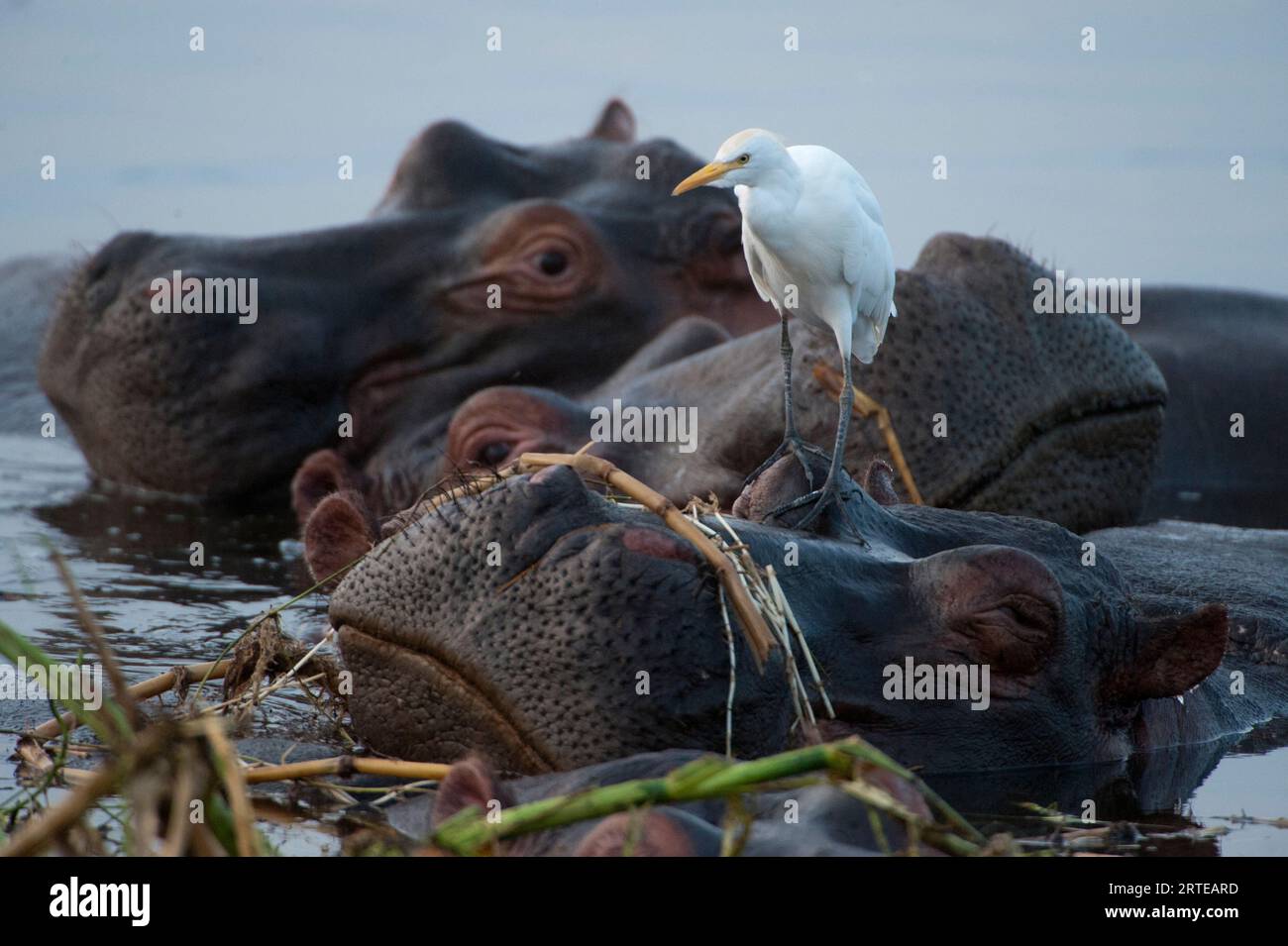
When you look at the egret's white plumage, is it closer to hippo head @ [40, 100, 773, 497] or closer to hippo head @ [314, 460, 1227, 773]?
hippo head @ [314, 460, 1227, 773]

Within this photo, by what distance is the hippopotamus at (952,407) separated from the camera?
4582 millimetres

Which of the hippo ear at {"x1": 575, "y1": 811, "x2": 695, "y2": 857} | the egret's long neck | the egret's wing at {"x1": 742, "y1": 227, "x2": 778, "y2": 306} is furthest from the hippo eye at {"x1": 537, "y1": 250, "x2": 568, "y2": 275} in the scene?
the hippo ear at {"x1": 575, "y1": 811, "x2": 695, "y2": 857}

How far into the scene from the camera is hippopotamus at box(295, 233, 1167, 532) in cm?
458

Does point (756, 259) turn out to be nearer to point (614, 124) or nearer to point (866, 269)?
point (866, 269)

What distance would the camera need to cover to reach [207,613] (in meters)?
5.04

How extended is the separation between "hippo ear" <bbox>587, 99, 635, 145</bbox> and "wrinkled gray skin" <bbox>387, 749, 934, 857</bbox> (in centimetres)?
556

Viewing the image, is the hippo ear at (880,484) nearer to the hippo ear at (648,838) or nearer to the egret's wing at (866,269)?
the egret's wing at (866,269)

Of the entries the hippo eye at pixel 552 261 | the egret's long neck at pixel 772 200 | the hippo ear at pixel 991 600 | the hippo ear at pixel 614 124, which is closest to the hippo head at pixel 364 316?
the hippo eye at pixel 552 261

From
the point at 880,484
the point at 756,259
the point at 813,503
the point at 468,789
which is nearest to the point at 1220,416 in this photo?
the point at 880,484

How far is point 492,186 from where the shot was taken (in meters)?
7.02

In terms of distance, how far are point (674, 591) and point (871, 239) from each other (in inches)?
44.6

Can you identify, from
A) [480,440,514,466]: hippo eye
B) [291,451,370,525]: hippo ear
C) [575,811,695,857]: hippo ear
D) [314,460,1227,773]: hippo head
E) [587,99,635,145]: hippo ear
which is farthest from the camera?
[587,99,635,145]: hippo ear
